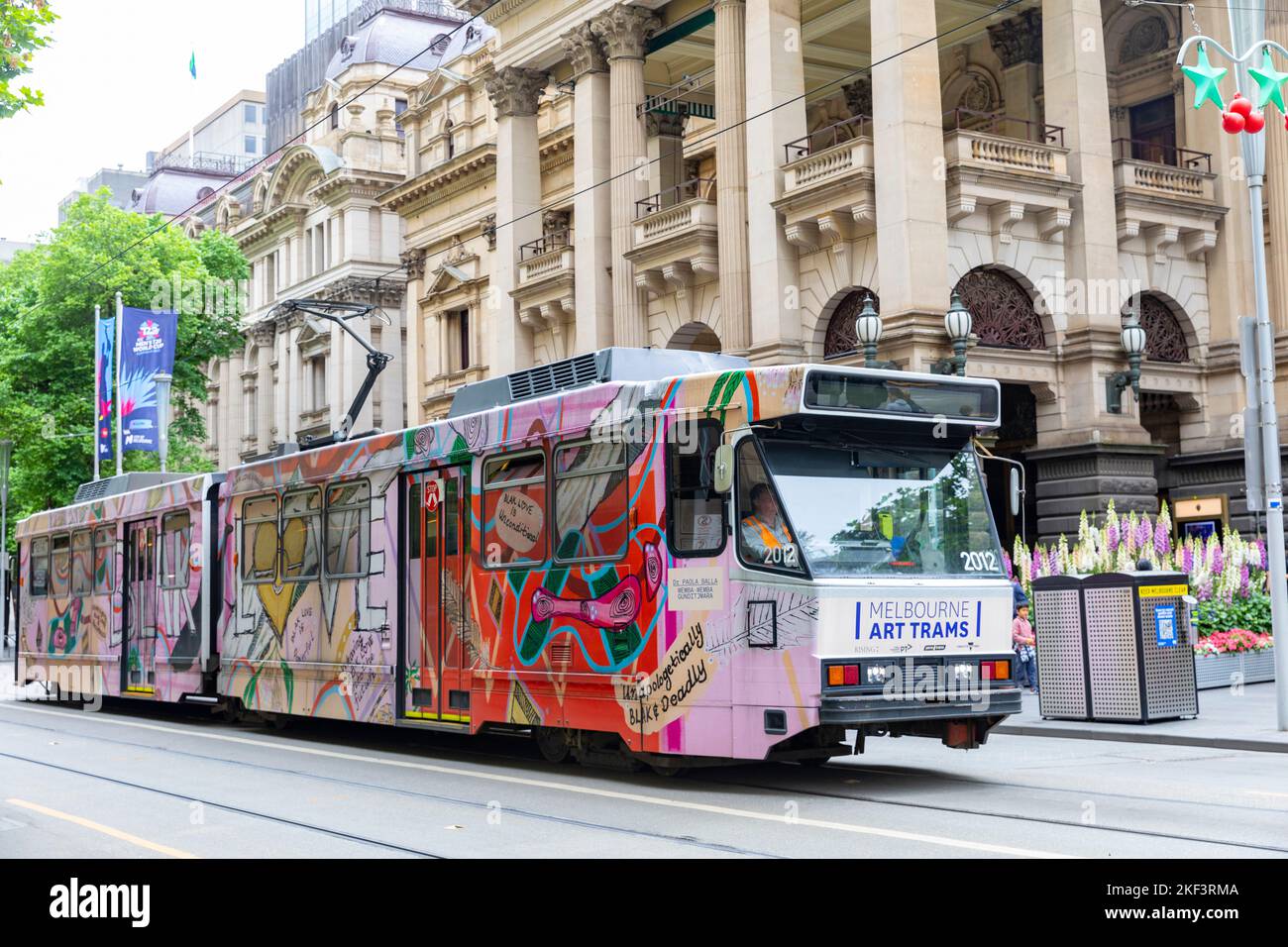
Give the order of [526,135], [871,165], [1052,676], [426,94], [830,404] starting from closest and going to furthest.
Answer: [830,404]
[1052,676]
[871,165]
[526,135]
[426,94]

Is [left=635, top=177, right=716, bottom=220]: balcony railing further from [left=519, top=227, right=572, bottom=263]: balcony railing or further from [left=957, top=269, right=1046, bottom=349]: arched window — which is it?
[left=957, top=269, right=1046, bottom=349]: arched window

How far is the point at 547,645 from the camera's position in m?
13.0

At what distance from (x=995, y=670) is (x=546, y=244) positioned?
92.0 feet

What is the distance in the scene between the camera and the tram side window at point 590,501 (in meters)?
12.2

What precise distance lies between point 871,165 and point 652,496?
1721 cm

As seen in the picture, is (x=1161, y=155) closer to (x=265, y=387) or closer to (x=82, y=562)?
(x=82, y=562)

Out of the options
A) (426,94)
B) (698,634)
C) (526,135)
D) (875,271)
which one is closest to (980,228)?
(875,271)

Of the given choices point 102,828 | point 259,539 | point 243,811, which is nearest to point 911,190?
point 259,539

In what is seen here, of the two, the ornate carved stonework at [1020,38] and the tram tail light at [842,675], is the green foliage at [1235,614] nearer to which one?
the tram tail light at [842,675]

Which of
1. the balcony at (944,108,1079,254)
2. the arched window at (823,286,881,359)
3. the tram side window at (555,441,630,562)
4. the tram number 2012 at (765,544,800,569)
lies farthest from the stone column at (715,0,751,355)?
the tram number 2012 at (765,544,800,569)

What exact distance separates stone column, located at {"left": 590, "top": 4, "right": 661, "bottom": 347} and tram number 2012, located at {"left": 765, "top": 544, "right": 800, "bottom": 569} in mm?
22937

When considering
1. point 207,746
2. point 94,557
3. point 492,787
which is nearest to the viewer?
point 492,787

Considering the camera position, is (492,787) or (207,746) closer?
(492,787)

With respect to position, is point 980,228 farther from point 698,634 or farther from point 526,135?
point 698,634
